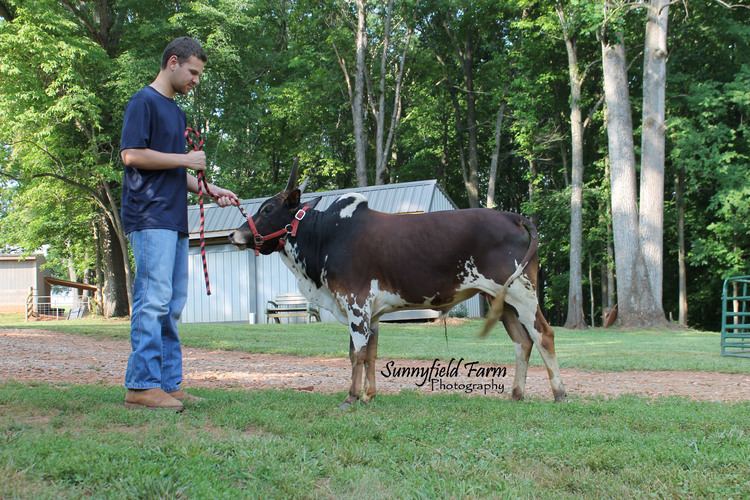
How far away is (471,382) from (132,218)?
14.3 feet

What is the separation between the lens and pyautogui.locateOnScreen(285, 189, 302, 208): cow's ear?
6539 mm

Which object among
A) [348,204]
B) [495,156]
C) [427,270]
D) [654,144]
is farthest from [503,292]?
[495,156]

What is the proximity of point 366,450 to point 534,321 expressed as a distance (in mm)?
2609

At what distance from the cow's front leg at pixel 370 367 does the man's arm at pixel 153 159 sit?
2.19 meters

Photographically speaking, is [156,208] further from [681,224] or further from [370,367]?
[681,224]

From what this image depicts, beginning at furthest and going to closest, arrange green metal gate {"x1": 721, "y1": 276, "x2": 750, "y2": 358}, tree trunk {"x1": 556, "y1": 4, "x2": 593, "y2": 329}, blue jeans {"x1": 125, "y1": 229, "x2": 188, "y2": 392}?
1. tree trunk {"x1": 556, "y1": 4, "x2": 593, "y2": 329}
2. green metal gate {"x1": 721, "y1": 276, "x2": 750, "y2": 358}
3. blue jeans {"x1": 125, "y1": 229, "x2": 188, "y2": 392}

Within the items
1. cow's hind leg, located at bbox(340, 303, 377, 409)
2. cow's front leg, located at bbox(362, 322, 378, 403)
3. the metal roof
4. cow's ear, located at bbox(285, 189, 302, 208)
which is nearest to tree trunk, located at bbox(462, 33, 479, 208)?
the metal roof

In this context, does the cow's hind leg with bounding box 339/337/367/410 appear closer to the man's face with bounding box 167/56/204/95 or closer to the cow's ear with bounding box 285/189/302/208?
the cow's ear with bounding box 285/189/302/208

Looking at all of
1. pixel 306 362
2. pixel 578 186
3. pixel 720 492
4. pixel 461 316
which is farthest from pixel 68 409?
pixel 578 186

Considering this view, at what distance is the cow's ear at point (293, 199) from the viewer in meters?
6.54

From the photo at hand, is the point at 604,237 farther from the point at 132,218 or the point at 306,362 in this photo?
the point at 132,218

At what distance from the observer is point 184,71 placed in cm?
544

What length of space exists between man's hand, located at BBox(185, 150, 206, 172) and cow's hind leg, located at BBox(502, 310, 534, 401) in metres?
3.03

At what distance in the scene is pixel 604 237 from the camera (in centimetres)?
3027
